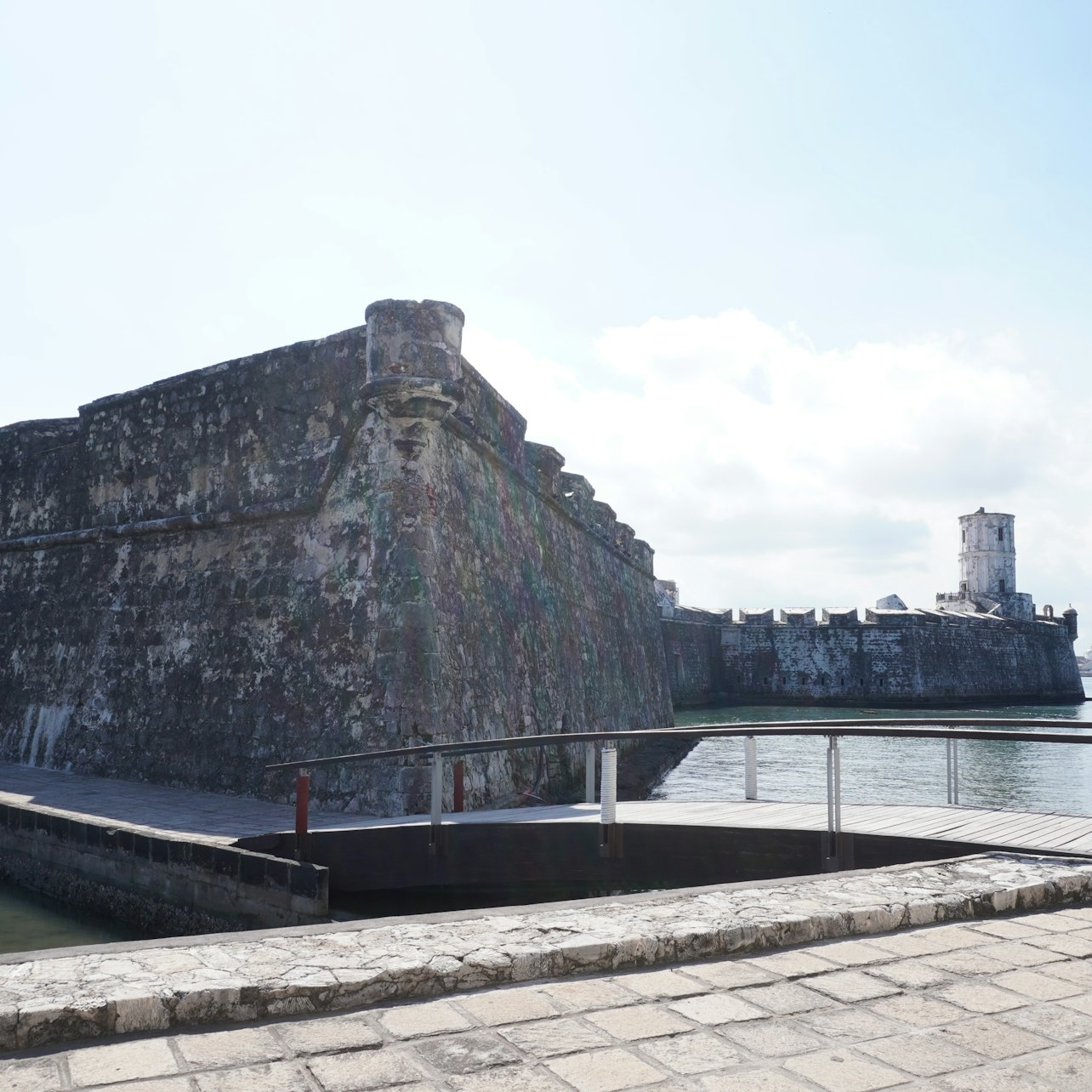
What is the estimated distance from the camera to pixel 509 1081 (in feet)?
7.84

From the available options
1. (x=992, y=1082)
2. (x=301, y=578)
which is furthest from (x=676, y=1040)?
(x=301, y=578)

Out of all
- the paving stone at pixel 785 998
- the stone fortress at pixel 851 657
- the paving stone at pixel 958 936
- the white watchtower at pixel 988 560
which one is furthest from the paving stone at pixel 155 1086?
Answer: the white watchtower at pixel 988 560

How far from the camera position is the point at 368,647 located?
975 centimetres

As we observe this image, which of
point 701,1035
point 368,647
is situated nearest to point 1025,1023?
point 701,1035

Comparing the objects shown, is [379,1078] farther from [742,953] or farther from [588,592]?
[588,592]

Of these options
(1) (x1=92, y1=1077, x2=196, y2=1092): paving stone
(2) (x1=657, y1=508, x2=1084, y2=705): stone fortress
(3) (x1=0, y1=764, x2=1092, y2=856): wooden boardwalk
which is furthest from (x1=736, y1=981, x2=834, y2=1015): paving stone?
(2) (x1=657, y1=508, x2=1084, y2=705): stone fortress

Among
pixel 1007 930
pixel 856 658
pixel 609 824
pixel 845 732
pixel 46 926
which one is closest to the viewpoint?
pixel 1007 930

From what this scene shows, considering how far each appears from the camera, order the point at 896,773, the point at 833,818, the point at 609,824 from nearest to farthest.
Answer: the point at 833,818 → the point at 609,824 → the point at 896,773

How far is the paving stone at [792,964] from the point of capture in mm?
3303

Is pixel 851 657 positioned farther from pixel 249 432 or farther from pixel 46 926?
pixel 46 926

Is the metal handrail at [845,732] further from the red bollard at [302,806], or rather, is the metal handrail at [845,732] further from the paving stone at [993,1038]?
the paving stone at [993,1038]

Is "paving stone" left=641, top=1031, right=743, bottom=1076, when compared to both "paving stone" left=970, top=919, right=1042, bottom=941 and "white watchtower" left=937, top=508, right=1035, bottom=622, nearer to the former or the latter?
"paving stone" left=970, top=919, right=1042, bottom=941

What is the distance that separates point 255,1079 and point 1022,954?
2663 millimetres

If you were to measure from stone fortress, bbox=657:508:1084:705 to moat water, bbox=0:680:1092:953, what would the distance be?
44.2 feet
